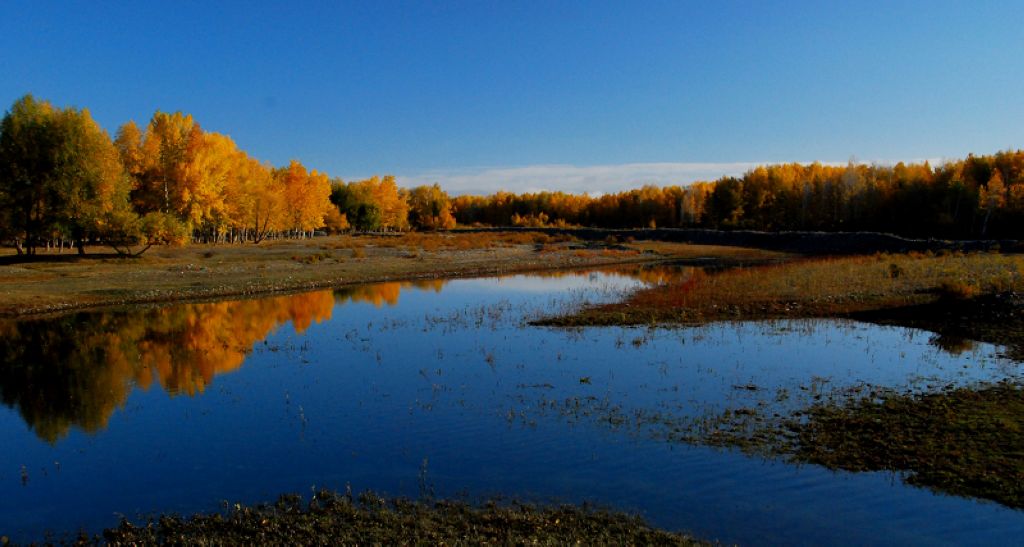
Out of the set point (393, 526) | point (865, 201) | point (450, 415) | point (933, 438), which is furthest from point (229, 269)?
point (865, 201)

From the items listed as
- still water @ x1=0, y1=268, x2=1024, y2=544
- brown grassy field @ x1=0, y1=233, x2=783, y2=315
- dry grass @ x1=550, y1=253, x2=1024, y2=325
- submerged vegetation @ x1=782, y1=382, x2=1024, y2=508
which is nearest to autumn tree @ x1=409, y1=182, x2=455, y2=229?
brown grassy field @ x1=0, y1=233, x2=783, y2=315

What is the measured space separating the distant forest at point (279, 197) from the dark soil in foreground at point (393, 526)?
52595mm

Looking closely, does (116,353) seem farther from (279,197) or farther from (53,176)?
(279,197)

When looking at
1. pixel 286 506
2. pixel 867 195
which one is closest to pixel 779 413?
pixel 286 506

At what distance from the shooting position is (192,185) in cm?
6738

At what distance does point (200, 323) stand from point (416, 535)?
26.0 meters

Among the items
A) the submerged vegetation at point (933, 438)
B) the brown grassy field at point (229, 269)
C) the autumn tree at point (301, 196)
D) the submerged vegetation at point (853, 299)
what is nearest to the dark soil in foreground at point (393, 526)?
the submerged vegetation at point (933, 438)

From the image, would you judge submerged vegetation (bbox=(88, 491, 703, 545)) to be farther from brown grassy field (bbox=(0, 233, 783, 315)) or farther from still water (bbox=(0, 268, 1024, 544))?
brown grassy field (bbox=(0, 233, 783, 315))

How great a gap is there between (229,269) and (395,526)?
1869 inches

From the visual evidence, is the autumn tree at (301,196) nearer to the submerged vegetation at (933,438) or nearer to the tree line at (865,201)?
the tree line at (865,201)

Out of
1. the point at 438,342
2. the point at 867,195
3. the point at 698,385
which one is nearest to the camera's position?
the point at 698,385

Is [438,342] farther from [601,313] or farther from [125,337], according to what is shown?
[125,337]

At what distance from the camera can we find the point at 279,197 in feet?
305

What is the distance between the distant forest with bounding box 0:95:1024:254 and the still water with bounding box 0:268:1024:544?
28303 millimetres
